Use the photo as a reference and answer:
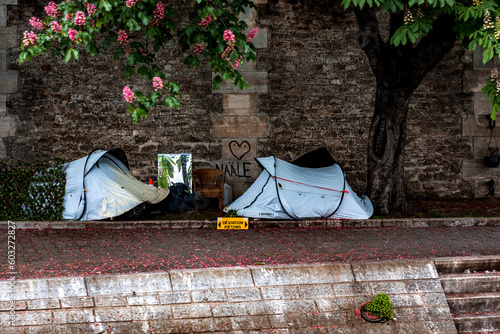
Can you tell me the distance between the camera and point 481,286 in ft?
18.2

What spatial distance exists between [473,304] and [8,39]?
990 cm

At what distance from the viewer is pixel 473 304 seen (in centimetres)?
532

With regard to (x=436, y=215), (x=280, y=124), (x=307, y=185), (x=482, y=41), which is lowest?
(x=436, y=215)

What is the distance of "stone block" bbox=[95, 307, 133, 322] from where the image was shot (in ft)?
15.0

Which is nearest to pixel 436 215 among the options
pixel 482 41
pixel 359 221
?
pixel 359 221

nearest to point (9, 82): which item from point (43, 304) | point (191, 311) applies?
point (43, 304)

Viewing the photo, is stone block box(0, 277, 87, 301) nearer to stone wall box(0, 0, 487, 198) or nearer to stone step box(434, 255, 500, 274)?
→ stone step box(434, 255, 500, 274)

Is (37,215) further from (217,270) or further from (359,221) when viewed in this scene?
(359,221)

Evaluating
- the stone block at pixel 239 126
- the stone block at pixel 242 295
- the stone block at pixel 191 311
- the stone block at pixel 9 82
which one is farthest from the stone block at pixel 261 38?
the stone block at pixel 191 311

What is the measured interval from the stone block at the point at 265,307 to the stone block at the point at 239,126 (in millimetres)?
6097

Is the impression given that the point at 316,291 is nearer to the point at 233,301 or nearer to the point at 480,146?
the point at 233,301

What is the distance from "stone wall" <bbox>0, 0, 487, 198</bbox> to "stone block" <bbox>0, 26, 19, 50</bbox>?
0.15 ft

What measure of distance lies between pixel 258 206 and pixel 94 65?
4842 mm

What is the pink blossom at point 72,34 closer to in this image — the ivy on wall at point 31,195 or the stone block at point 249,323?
the ivy on wall at point 31,195
